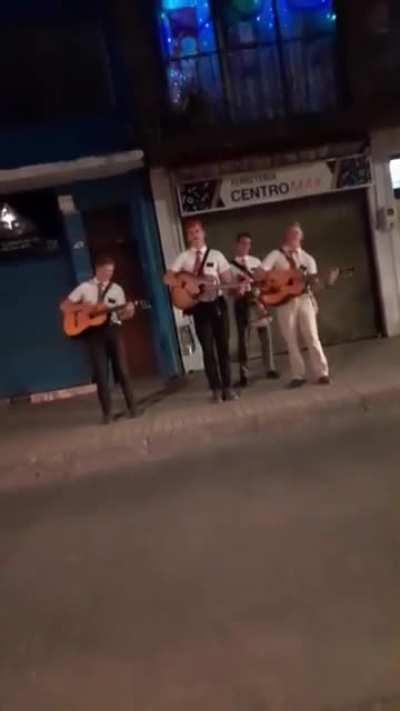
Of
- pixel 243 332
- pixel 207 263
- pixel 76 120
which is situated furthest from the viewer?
pixel 76 120

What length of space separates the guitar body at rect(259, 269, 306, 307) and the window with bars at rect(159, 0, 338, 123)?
3.51 meters

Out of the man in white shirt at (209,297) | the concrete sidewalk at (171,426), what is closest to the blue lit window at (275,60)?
the man in white shirt at (209,297)

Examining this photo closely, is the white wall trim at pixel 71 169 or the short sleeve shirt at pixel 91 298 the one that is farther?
the white wall trim at pixel 71 169

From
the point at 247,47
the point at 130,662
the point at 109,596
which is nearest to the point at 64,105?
the point at 247,47

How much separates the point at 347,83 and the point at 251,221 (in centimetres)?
241

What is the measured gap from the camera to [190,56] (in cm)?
1386

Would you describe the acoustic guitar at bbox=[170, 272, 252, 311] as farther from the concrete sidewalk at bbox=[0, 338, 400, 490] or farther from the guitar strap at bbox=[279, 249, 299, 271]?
the concrete sidewalk at bbox=[0, 338, 400, 490]

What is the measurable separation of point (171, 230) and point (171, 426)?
4.51 metres

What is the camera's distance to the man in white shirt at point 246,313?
11.7 meters

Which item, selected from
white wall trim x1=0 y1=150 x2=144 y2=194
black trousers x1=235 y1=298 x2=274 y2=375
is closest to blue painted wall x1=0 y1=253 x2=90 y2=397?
white wall trim x1=0 y1=150 x2=144 y2=194

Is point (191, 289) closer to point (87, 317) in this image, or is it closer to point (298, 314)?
point (87, 317)

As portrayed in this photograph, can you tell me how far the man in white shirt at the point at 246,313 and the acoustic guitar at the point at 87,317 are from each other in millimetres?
1624

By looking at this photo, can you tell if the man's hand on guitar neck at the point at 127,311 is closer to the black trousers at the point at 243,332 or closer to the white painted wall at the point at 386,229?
the black trousers at the point at 243,332

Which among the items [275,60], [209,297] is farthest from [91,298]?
[275,60]
